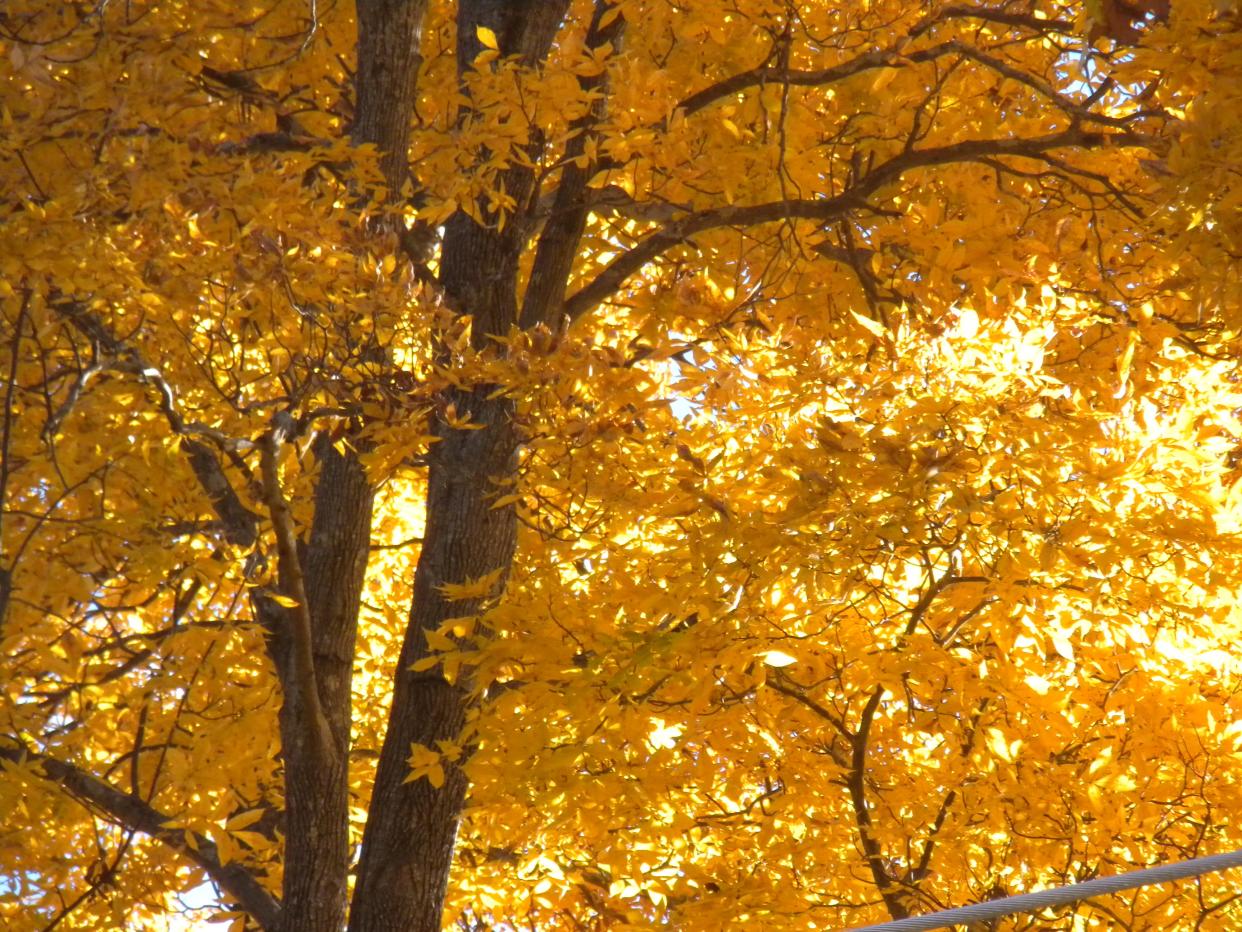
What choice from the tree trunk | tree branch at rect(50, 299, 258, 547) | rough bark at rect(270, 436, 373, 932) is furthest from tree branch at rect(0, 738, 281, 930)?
tree branch at rect(50, 299, 258, 547)

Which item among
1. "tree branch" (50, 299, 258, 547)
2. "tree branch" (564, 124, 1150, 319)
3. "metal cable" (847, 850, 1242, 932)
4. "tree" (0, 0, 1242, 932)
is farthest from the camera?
"tree branch" (564, 124, 1150, 319)

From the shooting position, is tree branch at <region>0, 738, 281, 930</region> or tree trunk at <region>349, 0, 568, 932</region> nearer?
tree branch at <region>0, 738, 281, 930</region>

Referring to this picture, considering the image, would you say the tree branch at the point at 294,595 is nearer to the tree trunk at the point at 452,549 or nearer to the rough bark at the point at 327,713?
the rough bark at the point at 327,713

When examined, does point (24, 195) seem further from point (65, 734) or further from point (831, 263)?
point (831, 263)

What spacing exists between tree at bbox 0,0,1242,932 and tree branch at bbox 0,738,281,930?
18 millimetres

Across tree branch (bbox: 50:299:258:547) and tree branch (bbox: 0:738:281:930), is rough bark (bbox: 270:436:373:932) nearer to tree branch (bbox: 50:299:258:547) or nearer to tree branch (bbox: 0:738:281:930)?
tree branch (bbox: 0:738:281:930)

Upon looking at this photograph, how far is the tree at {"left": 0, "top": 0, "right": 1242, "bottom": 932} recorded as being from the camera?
11.4ft

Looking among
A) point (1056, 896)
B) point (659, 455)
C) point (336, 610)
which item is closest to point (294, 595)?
point (336, 610)

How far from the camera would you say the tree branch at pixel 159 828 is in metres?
4.27

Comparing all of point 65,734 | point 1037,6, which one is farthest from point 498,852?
point 1037,6

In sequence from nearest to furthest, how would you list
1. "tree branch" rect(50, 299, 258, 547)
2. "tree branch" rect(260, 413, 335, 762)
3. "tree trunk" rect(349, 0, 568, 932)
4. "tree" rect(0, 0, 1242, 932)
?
"tree" rect(0, 0, 1242, 932)
"tree branch" rect(260, 413, 335, 762)
"tree branch" rect(50, 299, 258, 547)
"tree trunk" rect(349, 0, 568, 932)

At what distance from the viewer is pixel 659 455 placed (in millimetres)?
4043

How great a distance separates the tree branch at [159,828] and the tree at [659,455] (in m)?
0.02

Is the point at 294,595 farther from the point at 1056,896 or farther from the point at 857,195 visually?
the point at 1056,896
